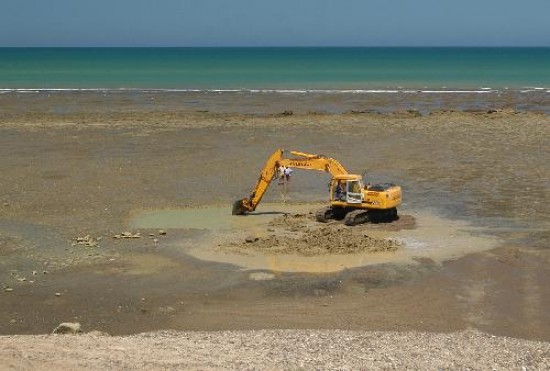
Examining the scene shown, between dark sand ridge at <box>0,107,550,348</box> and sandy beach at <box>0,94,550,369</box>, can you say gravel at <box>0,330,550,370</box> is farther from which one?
dark sand ridge at <box>0,107,550,348</box>

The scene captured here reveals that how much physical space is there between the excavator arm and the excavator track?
3.90 feet

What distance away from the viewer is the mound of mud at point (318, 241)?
2177 cm

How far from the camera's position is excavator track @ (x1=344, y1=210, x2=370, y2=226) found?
79.6 ft

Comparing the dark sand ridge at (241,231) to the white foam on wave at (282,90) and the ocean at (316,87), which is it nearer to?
the ocean at (316,87)

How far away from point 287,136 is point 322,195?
14.3 m

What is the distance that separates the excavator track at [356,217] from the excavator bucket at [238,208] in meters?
3.22

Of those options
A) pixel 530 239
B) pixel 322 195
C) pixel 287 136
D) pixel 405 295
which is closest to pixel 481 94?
pixel 287 136

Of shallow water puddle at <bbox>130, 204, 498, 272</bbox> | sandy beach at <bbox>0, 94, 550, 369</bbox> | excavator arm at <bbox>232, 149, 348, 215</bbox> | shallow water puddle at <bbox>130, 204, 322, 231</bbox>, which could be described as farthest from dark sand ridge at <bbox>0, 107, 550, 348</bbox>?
excavator arm at <bbox>232, 149, 348, 215</bbox>

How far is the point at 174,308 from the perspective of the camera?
58.3 ft

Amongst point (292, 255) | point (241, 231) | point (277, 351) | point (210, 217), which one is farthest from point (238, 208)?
point (277, 351)

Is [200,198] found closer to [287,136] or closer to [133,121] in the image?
[287,136]

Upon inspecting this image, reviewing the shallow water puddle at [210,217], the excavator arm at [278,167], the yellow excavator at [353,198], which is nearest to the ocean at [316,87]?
the shallow water puddle at [210,217]

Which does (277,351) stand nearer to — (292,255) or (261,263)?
(261,263)

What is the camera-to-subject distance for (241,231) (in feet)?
78.8
